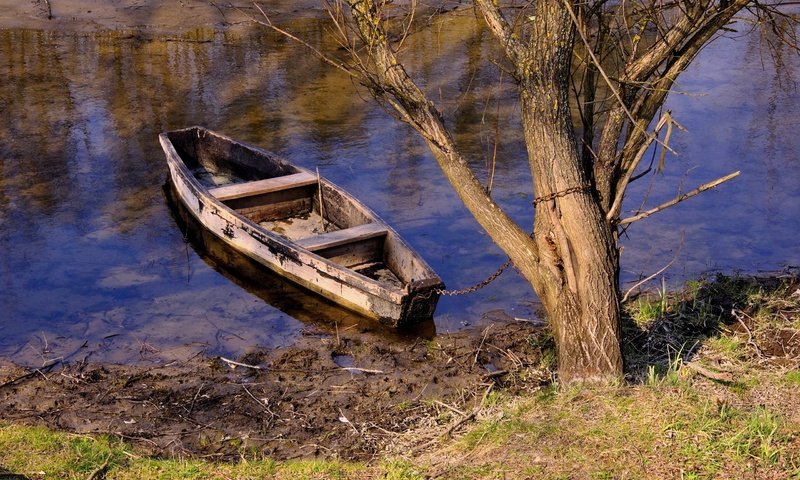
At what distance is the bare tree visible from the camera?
241 inches

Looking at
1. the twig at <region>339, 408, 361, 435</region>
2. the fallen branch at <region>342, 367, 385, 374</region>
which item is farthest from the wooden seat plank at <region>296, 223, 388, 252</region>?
the twig at <region>339, 408, 361, 435</region>

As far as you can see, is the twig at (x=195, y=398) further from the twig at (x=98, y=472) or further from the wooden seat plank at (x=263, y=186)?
the wooden seat plank at (x=263, y=186)

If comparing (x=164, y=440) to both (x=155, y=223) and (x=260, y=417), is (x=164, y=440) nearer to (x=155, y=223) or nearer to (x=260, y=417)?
(x=260, y=417)

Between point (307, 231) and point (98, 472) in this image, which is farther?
point (307, 231)

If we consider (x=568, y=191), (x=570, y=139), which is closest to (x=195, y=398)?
(x=568, y=191)

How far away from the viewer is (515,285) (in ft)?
32.6

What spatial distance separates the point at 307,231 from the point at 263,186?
723 millimetres

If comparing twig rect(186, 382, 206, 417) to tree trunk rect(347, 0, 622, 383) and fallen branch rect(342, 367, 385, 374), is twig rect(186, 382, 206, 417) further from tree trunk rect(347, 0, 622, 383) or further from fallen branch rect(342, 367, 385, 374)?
tree trunk rect(347, 0, 622, 383)

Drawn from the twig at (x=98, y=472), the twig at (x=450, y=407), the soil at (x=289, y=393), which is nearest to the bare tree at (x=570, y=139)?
the twig at (x=450, y=407)

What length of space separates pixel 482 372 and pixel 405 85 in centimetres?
270

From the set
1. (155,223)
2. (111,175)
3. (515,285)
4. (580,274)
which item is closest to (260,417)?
(580,274)

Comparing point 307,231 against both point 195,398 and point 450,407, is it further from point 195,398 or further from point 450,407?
point 450,407

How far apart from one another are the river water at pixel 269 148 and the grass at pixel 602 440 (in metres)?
1.95

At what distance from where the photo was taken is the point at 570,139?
252 inches
